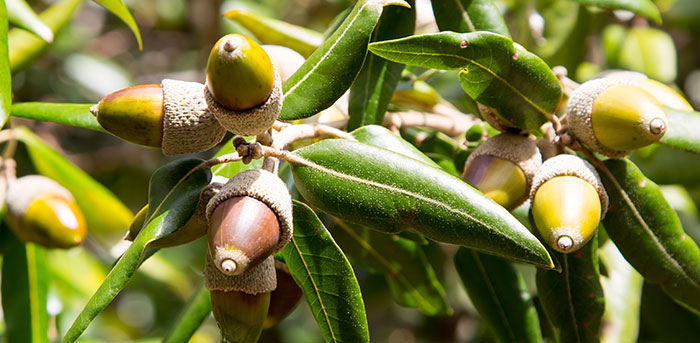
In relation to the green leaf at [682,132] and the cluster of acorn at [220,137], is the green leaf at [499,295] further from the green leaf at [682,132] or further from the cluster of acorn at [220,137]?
the cluster of acorn at [220,137]

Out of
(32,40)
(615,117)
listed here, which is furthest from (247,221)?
(32,40)

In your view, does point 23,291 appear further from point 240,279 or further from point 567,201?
point 567,201

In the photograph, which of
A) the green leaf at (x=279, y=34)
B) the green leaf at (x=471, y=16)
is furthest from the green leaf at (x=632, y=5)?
the green leaf at (x=279, y=34)

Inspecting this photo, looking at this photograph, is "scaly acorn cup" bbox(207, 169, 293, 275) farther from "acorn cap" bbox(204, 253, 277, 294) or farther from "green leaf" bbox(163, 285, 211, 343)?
"green leaf" bbox(163, 285, 211, 343)

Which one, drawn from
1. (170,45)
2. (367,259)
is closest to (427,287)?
(367,259)

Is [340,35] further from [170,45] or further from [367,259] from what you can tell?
[170,45]

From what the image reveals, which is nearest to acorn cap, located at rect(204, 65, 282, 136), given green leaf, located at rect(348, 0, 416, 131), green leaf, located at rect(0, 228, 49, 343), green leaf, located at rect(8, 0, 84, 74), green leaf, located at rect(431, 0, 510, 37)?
green leaf, located at rect(348, 0, 416, 131)
